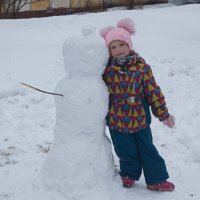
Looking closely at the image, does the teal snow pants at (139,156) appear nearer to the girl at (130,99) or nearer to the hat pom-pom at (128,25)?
the girl at (130,99)

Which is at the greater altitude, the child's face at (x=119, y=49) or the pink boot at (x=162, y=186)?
the child's face at (x=119, y=49)

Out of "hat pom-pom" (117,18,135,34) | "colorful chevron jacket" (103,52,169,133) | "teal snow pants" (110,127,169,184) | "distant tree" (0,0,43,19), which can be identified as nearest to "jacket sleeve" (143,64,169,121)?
"colorful chevron jacket" (103,52,169,133)

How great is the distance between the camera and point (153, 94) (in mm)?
3461

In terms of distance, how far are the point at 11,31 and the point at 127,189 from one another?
22.2 feet

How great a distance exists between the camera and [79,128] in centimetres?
338

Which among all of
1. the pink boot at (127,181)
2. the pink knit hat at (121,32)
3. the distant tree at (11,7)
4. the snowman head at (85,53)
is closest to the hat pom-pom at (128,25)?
the pink knit hat at (121,32)

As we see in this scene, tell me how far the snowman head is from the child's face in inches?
3.4

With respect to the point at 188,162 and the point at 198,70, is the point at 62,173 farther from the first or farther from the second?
the point at 198,70

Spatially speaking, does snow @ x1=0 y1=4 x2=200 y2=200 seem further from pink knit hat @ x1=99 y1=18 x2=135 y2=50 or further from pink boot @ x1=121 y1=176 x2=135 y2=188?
pink knit hat @ x1=99 y1=18 x2=135 y2=50

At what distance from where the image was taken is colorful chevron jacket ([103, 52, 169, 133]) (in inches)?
134

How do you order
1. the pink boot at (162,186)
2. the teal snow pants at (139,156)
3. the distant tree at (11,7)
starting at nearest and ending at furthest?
the teal snow pants at (139,156), the pink boot at (162,186), the distant tree at (11,7)

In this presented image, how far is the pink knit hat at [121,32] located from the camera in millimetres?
3415

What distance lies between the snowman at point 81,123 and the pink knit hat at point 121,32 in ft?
0.35

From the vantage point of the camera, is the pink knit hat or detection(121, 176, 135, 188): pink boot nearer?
the pink knit hat
